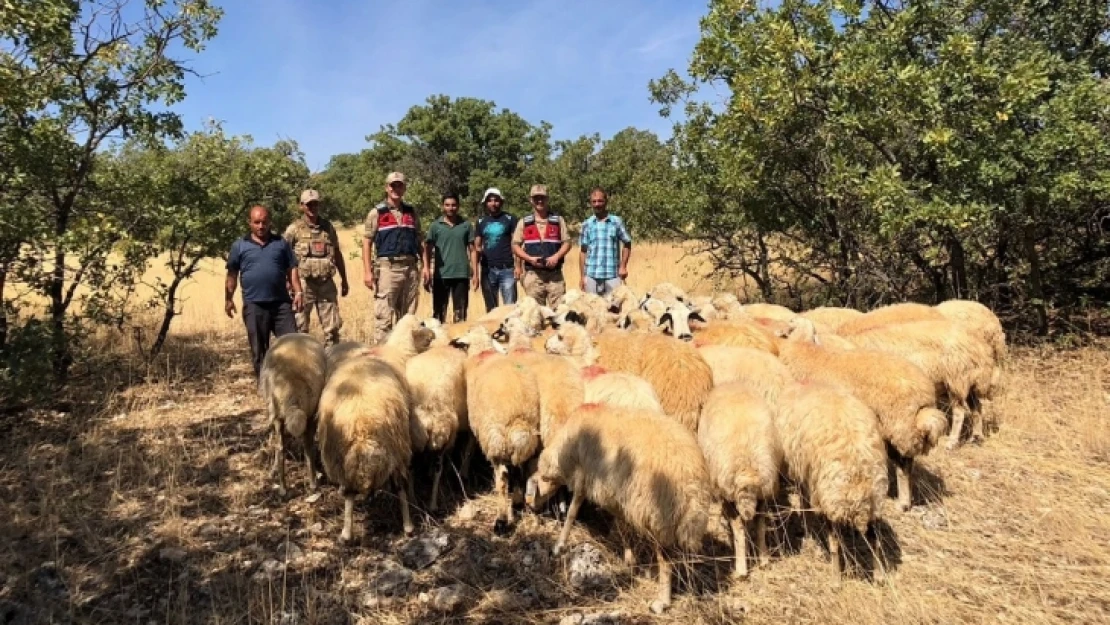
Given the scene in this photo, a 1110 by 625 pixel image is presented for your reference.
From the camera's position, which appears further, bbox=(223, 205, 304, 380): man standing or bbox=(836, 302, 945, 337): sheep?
bbox=(223, 205, 304, 380): man standing

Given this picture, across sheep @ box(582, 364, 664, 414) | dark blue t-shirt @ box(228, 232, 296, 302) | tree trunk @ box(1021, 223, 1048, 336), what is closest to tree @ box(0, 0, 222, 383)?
dark blue t-shirt @ box(228, 232, 296, 302)

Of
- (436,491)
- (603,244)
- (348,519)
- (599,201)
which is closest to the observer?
(348,519)

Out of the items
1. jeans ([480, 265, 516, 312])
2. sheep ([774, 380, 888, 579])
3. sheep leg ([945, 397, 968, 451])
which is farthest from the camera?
jeans ([480, 265, 516, 312])

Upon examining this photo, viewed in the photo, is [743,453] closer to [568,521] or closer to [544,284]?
[568,521]

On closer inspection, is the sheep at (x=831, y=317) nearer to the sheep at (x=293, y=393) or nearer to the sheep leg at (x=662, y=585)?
the sheep leg at (x=662, y=585)

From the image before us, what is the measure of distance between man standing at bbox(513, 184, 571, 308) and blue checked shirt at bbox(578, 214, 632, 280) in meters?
0.37

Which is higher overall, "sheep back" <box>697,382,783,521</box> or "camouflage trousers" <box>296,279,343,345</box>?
"camouflage trousers" <box>296,279,343,345</box>

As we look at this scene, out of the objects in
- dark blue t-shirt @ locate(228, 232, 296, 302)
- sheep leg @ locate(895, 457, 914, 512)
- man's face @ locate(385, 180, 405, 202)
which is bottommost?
sheep leg @ locate(895, 457, 914, 512)

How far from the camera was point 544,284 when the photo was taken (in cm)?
991

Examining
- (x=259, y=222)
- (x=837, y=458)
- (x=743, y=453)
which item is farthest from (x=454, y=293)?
(x=837, y=458)

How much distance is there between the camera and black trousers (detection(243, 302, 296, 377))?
25.9 feet

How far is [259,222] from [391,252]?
1.90 metres

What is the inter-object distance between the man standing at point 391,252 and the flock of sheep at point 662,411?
2.23 meters

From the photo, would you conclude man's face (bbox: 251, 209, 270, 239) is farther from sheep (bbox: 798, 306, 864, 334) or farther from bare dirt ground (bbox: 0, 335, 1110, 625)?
sheep (bbox: 798, 306, 864, 334)
